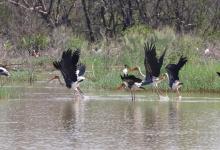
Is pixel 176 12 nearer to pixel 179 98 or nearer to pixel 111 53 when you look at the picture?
pixel 111 53

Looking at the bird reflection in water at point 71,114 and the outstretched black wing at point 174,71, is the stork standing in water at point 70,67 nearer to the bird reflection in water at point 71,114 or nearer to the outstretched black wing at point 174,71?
the bird reflection in water at point 71,114

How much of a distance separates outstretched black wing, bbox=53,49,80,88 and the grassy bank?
2071 millimetres

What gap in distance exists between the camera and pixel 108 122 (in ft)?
46.7

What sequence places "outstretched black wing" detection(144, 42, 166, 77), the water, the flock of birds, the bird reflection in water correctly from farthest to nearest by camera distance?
the flock of birds < "outstretched black wing" detection(144, 42, 166, 77) < the bird reflection in water < the water

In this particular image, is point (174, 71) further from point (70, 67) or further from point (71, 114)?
point (71, 114)

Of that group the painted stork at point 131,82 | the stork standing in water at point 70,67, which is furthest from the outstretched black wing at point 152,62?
the stork standing in water at point 70,67

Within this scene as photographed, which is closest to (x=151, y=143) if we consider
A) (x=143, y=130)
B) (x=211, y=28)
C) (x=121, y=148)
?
(x=121, y=148)

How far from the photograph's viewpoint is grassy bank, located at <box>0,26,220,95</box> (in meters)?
21.1

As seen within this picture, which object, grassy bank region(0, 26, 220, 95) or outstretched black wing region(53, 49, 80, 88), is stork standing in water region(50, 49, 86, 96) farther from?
grassy bank region(0, 26, 220, 95)

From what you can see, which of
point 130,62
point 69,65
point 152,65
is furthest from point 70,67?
point 130,62

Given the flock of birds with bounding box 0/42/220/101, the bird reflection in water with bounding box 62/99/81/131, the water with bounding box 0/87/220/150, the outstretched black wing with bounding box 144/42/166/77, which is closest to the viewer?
the water with bounding box 0/87/220/150

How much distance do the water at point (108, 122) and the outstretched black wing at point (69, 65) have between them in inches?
20.1

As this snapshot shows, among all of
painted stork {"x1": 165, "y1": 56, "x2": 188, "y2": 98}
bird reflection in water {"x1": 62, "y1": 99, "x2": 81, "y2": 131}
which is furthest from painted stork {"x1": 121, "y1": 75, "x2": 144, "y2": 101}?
bird reflection in water {"x1": 62, "y1": 99, "x2": 81, "y2": 131}

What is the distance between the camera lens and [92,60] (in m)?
25.6
